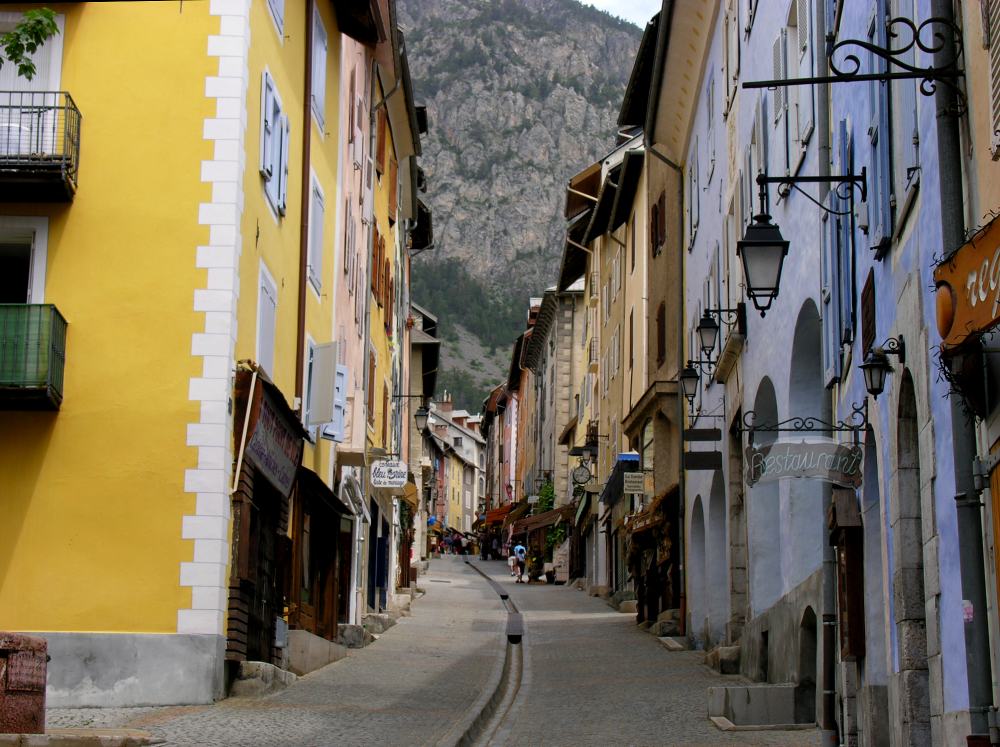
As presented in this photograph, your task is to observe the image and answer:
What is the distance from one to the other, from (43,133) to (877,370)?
10103 mm

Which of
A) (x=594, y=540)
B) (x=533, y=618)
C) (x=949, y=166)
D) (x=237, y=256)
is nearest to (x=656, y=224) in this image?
(x=533, y=618)

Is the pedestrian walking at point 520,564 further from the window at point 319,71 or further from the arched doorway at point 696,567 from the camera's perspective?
the window at point 319,71

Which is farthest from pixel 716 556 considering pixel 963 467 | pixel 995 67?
pixel 995 67

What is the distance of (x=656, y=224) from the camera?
35375 millimetres

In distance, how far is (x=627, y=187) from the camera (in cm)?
4119

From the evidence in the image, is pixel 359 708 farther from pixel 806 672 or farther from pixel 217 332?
pixel 806 672

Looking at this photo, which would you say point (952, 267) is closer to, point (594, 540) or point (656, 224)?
point (656, 224)

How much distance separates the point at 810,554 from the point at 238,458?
22.0 feet

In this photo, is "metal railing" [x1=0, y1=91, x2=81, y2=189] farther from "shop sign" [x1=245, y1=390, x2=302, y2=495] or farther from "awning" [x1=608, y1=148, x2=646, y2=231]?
"awning" [x1=608, y1=148, x2=646, y2=231]

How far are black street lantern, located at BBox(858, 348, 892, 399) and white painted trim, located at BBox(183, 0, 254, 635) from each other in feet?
26.0

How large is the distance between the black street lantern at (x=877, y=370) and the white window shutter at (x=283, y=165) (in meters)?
10.7

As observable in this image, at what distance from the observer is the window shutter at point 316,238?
76.8ft

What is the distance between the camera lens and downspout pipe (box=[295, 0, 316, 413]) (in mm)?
22391

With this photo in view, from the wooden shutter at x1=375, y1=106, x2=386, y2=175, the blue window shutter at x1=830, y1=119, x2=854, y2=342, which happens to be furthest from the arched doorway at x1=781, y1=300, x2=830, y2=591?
the wooden shutter at x1=375, y1=106, x2=386, y2=175
